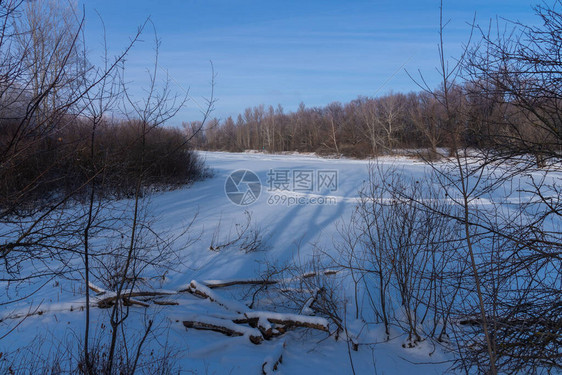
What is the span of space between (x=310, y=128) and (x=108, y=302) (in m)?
46.9

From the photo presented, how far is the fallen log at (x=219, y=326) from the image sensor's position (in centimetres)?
460

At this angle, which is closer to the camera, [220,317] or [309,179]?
[220,317]

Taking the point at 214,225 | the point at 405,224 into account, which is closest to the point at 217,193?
the point at 214,225

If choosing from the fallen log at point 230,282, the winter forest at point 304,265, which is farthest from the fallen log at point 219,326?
the fallen log at point 230,282

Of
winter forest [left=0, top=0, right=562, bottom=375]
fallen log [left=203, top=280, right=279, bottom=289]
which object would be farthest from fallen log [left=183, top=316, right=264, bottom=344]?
fallen log [left=203, top=280, right=279, bottom=289]

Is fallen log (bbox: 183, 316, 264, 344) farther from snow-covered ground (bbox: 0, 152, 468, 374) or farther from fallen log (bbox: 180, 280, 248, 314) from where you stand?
fallen log (bbox: 180, 280, 248, 314)

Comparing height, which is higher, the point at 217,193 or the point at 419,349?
the point at 217,193

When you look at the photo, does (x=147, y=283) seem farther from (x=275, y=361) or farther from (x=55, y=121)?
(x=55, y=121)

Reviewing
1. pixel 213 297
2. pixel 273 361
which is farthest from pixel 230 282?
pixel 273 361

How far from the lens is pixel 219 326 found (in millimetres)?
4645

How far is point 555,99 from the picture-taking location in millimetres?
2990

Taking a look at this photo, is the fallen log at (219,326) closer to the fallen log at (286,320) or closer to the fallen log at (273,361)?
the fallen log at (286,320)

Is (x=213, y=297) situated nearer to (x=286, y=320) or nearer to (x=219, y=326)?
(x=219, y=326)

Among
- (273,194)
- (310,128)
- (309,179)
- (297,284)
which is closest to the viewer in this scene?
(297,284)
